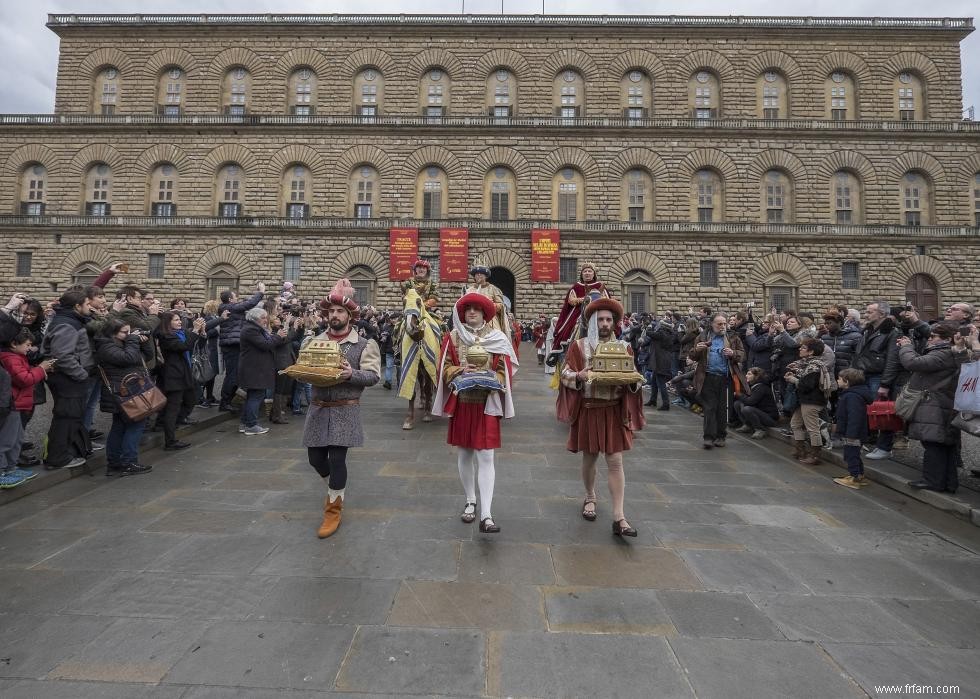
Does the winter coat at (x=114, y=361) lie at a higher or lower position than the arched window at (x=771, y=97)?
lower

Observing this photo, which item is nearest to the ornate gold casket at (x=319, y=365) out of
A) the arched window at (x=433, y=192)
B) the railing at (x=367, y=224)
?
the railing at (x=367, y=224)

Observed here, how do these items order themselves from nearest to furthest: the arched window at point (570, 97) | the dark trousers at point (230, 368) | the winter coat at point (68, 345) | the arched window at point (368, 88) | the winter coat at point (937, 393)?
the winter coat at point (937, 393)
the winter coat at point (68, 345)
the dark trousers at point (230, 368)
the arched window at point (570, 97)
the arched window at point (368, 88)

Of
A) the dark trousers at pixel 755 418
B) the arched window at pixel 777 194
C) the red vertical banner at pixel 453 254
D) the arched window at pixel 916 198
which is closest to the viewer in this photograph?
the dark trousers at pixel 755 418

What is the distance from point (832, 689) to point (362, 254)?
23.9 meters

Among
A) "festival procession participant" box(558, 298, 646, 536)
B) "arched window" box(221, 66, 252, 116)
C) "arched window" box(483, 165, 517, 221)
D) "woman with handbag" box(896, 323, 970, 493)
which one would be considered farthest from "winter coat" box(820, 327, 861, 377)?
"arched window" box(221, 66, 252, 116)

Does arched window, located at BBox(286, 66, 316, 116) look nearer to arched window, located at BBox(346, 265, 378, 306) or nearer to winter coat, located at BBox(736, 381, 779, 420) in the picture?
arched window, located at BBox(346, 265, 378, 306)

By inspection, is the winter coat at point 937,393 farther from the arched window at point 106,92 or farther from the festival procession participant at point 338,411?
the arched window at point 106,92

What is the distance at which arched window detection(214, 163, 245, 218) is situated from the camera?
2448 cm

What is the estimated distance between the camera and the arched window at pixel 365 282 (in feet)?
78.0

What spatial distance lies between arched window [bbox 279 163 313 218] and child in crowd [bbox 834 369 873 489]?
2428 cm

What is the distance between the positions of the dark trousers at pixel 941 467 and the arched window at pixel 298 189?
2519cm

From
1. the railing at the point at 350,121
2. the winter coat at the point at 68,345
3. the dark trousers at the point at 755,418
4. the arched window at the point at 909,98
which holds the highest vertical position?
the arched window at the point at 909,98

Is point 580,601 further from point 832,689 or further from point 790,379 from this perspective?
point 790,379

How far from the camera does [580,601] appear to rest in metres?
2.88
